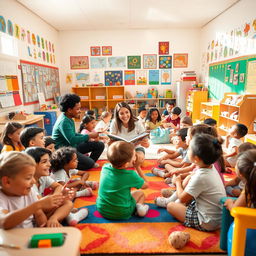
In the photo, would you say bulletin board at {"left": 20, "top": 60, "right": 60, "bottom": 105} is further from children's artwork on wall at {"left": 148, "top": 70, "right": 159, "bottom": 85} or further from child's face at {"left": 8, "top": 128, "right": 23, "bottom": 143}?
children's artwork on wall at {"left": 148, "top": 70, "right": 159, "bottom": 85}

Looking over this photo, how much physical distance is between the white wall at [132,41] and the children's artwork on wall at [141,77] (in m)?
0.54

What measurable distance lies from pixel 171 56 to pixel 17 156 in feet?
21.2

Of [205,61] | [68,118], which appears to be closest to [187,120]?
[68,118]

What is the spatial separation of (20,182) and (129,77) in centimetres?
619

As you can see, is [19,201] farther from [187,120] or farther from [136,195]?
[187,120]

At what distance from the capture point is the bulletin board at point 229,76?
14.0ft

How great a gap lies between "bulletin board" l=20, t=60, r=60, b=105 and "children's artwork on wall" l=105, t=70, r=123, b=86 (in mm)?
1515

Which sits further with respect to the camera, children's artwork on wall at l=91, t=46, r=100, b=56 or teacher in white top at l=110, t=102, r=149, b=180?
children's artwork on wall at l=91, t=46, r=100, b=56

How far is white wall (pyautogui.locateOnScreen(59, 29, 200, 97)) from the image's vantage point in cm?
677

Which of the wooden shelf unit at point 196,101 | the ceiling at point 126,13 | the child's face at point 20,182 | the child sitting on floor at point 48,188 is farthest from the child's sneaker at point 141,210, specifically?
the wooden shelf unit at point 196,101

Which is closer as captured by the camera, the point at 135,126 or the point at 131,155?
the point at 131,155

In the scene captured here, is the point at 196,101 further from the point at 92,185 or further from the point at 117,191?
the point at 117,191

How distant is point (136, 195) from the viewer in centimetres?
→ 191

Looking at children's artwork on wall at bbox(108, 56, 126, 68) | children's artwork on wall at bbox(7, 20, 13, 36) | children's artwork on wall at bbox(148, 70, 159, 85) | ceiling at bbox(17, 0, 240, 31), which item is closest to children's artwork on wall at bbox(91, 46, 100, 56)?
children's artwork on wall at bbox(108, 56, 126, 68)
